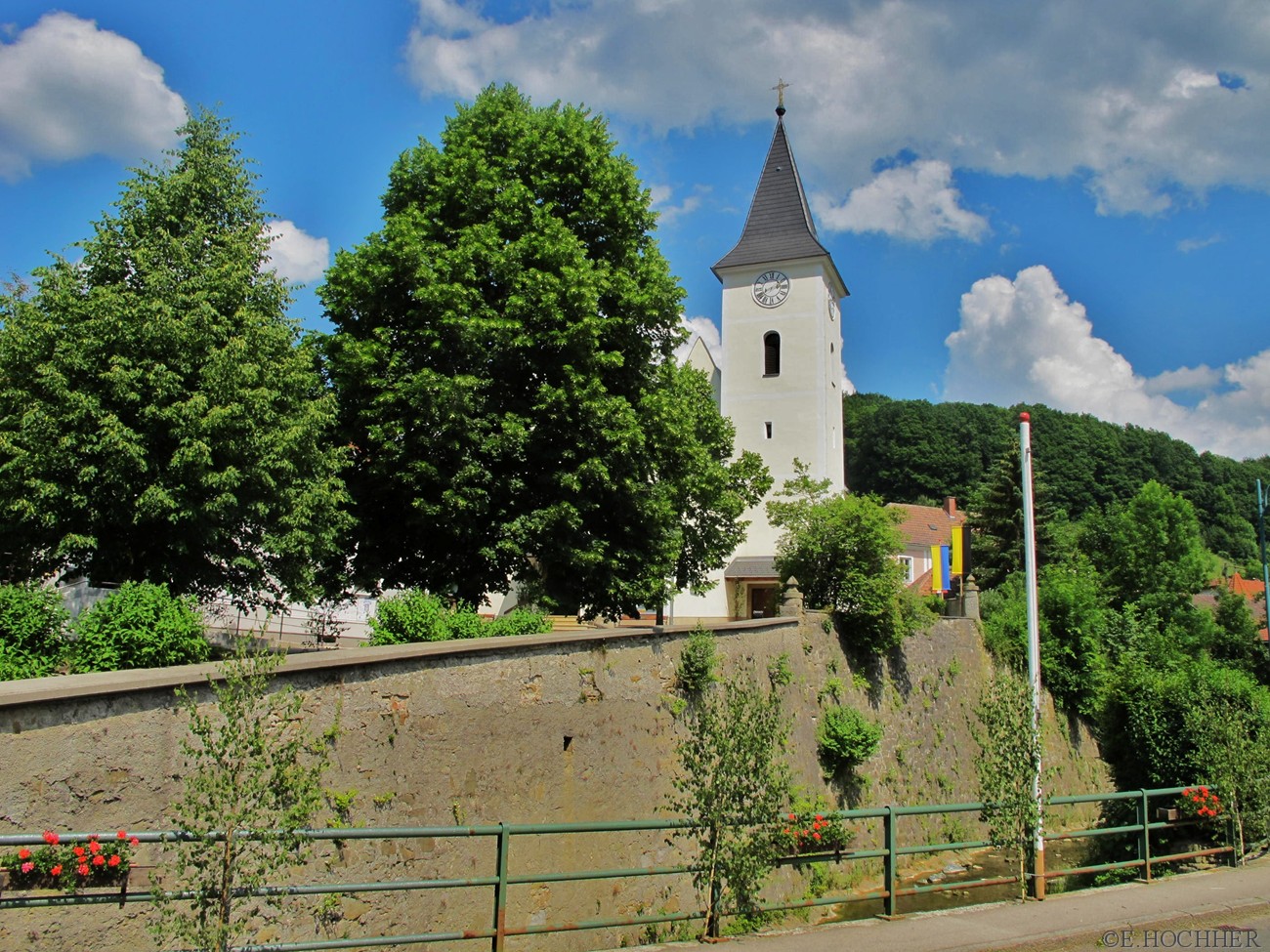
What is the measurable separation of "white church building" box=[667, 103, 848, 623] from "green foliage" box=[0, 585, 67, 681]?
2606 centimetres

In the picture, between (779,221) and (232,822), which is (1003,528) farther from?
(232,822)

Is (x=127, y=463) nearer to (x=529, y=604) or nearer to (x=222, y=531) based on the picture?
(x=222, y=531)

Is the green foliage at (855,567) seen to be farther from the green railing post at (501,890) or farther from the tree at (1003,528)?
the tree at (1003,528)

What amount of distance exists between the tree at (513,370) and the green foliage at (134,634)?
6816mm

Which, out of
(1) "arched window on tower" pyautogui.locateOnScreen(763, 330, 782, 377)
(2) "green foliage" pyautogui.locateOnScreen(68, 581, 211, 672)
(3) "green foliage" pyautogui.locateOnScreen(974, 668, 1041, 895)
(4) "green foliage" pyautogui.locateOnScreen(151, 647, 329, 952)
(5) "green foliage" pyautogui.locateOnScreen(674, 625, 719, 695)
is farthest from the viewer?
(1) "arched window on tower" pyautogui.locateOnScreen(763, 330, 782, 377)

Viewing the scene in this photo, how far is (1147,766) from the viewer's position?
62.8 ft

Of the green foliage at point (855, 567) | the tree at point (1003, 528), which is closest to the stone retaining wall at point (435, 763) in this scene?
the green foliage at point (855, 567)

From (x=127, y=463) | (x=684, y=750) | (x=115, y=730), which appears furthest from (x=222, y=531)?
(x=684, y=750)

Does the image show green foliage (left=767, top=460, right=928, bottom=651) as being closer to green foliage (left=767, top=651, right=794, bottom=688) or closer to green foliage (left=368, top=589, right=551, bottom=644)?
green foliage (left=767, top=651, right=794, bottom=688)

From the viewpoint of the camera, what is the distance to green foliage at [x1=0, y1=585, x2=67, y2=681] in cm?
909

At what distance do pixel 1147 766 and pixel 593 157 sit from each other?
16943 millimetres

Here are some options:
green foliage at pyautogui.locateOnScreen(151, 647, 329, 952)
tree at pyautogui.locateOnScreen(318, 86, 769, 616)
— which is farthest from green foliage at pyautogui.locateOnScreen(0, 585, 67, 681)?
tree at pyautogui.locateOnScreen(318, 86, 769, 616)

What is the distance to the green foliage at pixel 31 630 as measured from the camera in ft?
29.8

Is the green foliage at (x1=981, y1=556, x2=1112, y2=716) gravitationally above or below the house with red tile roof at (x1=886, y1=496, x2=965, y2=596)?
below
